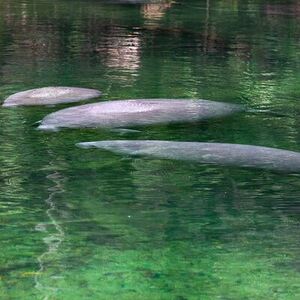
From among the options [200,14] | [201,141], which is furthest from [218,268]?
[200,14]

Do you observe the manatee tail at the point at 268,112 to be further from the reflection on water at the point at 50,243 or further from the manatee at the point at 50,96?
the reflection on water at the point at 50,243

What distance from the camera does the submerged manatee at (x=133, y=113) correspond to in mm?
6172

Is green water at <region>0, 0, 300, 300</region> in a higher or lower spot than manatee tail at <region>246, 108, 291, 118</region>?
higher

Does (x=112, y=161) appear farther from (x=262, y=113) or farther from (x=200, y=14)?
(x=200, y=14)

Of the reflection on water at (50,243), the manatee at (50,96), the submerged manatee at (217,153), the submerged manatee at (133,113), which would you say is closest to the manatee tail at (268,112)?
the submerged manatee at (133,113)

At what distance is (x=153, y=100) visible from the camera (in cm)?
671

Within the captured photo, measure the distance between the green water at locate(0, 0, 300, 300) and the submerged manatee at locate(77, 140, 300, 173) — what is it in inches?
3.1

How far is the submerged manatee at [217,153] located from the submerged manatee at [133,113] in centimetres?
69

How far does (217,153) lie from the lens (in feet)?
17.3

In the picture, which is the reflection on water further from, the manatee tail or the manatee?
the manatee tail

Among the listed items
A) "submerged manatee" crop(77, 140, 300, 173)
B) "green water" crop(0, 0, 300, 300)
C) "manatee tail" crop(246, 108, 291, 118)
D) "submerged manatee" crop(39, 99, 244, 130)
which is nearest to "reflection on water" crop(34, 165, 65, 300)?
"green water" crop(0, 0, 300, 300)

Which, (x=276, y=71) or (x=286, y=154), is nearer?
(x=286, y=154)

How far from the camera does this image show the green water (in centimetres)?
347

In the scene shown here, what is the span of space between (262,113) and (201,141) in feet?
3.67
